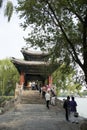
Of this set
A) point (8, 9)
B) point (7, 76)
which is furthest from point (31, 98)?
point (7, 76)

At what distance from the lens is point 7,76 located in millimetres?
65125

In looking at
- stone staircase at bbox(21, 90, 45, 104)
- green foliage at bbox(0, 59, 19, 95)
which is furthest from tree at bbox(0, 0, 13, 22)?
green foliage at bbox(0, 59, 19, 95)

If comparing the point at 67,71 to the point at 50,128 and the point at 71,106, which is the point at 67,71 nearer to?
the point at 71,106

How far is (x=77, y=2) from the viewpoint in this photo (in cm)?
1552

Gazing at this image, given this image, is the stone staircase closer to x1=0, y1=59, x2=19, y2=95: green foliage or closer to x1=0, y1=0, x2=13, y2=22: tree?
x1=0, y1=0, x2=13, y2=22: tree

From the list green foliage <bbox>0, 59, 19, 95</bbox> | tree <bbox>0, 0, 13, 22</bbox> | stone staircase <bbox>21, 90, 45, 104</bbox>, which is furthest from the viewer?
green foliage <bbox>0, 59, 19, 95</bbox>

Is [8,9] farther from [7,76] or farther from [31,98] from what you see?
[7,76]

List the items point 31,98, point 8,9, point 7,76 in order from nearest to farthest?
point 8,9 → point 31,98 → point 7,76

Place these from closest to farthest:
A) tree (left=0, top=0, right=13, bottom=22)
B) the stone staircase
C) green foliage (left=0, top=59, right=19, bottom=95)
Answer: tree (left=0, top=0, right=13, bottom=22)
the stone staircase
green foliage (left=0, top=59, right=19, bottom=95)

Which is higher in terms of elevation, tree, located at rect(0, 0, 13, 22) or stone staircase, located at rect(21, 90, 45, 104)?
tree, located at rect(0, 0, 13, 22)

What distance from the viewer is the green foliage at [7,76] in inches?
2534

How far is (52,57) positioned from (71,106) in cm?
336

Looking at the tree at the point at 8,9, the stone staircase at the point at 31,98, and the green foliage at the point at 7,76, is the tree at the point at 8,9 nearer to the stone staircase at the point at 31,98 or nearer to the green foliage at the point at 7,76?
the stone staircase at the point at 31,98

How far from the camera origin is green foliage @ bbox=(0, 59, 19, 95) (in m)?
64.4
